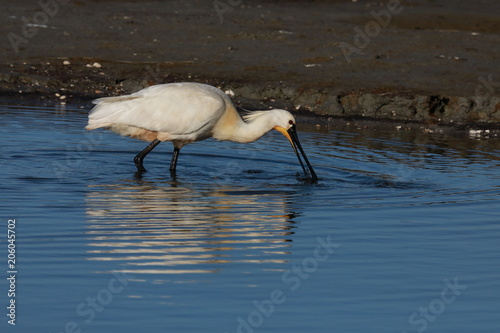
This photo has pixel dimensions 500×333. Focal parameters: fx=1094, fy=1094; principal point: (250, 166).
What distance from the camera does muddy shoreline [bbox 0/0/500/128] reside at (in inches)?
648

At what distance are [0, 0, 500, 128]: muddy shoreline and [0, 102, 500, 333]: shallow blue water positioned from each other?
10.2 feet

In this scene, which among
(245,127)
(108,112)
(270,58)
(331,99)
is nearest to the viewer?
(108,112)

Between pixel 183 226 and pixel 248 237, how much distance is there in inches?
21.6

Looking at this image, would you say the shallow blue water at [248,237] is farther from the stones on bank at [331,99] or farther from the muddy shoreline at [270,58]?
the muddy shoreline at [270,58]

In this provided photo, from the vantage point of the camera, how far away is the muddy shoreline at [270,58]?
54.0 ft

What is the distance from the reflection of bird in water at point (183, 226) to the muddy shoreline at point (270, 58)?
658 centimetres

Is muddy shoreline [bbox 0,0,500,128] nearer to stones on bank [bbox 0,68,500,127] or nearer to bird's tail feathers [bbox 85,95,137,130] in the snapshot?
stones on bank [bbox 0,68,500,127]

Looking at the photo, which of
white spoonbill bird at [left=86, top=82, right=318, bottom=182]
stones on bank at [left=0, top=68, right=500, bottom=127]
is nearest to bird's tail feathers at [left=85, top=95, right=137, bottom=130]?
white spoonbill bird at [left=86, top=82, right=318, bottom=182]

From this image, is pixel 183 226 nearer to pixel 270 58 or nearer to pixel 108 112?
pixel 108 112

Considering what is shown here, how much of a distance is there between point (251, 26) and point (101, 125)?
35.9 ft

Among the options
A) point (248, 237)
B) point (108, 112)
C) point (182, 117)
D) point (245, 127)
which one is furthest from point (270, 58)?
point (248, 237)

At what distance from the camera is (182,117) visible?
11.2m

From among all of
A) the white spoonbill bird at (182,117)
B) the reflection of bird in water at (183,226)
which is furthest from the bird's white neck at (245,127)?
the reflection of bird in water at (183,226)

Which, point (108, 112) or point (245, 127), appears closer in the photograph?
point (108, 112)
